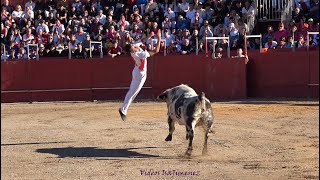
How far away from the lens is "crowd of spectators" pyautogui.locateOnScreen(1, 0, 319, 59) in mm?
20438

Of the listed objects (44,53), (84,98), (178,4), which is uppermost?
(178,4)

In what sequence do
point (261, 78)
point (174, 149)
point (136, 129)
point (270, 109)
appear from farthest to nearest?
point (261, 78) < point (270, 109) < point (136, 129) < point (174, 149)

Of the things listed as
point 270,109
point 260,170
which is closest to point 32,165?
point 260,170

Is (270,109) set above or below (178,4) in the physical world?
below

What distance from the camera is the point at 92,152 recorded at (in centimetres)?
1045

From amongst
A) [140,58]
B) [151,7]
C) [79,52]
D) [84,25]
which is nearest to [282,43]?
[151,7]

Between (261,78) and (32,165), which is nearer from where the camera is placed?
(32,165)

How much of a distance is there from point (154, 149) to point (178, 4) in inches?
494

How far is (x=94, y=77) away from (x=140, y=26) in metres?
2.10

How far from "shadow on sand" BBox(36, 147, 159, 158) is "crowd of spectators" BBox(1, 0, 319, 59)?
→ 371 inches

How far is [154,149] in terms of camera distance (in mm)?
10594

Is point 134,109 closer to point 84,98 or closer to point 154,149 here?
point 84,98

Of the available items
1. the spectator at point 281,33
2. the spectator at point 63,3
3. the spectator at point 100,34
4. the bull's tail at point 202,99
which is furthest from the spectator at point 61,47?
the bull's tail at point 202,99

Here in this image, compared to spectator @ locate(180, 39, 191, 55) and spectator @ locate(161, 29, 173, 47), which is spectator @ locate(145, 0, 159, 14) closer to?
spectator @ locate(161, 29, 173, 47)
